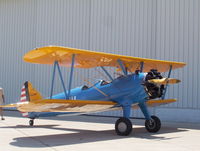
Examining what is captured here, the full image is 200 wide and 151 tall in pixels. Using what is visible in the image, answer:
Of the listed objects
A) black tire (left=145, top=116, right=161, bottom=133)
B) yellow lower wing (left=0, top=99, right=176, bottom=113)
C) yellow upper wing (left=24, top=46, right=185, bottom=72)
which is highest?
yellow upper wing (left=24, top=46, right=185, bottom=72)

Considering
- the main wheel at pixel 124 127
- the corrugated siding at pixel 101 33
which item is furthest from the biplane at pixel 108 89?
the corrugated siding at pixel 101 33

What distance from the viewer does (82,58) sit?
8844mm

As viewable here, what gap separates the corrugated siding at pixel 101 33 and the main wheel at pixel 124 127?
21.8 feet

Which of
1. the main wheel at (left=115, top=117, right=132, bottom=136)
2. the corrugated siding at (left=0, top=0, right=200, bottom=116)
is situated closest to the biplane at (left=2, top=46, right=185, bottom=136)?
the main wheel at (left=115, top=117, right=132, bottom=136)

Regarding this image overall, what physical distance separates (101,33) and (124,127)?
935 centimetres

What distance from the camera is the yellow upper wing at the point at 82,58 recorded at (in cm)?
766

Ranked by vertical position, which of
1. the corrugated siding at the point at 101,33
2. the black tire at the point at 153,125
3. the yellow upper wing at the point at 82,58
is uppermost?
the corrugated siding at the point at 101,33

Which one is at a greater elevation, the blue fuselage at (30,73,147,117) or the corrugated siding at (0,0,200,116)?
the corrugated siding at (0,0,200,116)

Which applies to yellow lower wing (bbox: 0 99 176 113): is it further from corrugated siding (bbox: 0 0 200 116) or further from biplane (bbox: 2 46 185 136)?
corrugated siding (bbox: 0 0 200 116)

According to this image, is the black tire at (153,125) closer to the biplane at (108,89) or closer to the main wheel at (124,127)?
the biplane at (108,89)

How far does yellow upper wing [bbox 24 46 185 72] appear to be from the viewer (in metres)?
7.66

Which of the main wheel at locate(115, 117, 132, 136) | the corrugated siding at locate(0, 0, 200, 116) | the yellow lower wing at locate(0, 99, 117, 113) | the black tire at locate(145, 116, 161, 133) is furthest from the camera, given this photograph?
Answer: the corrugated siding at locate(0, 0, 200, 116)

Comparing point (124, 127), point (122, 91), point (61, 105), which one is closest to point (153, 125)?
point (124, 127)

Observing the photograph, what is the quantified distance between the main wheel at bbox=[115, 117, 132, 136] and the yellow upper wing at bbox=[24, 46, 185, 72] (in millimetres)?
1901
